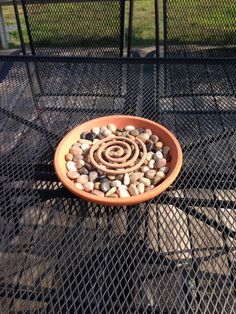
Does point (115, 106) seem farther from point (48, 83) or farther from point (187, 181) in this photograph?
point (187, 181)

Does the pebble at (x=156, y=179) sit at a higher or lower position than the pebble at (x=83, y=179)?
→ higher

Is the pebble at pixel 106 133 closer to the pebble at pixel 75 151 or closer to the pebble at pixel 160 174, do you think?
the pebble at pixel 75 151

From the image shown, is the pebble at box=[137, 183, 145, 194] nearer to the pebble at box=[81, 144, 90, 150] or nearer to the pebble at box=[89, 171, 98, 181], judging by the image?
the pebble at box=[89, 171, 98, 181]

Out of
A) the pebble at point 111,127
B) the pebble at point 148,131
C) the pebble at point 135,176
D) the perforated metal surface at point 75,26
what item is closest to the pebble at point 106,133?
the pebble at point 111,127

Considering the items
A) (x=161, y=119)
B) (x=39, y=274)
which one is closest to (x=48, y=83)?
(x=161, y=119)

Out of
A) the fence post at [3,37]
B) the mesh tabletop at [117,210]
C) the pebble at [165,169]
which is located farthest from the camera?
the fence post at [3,37]

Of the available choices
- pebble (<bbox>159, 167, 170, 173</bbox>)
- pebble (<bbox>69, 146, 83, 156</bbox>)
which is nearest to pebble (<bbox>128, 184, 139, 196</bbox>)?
pebble (<bbox>159, 167, 170, 173</bbox>)

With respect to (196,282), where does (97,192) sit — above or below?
above
